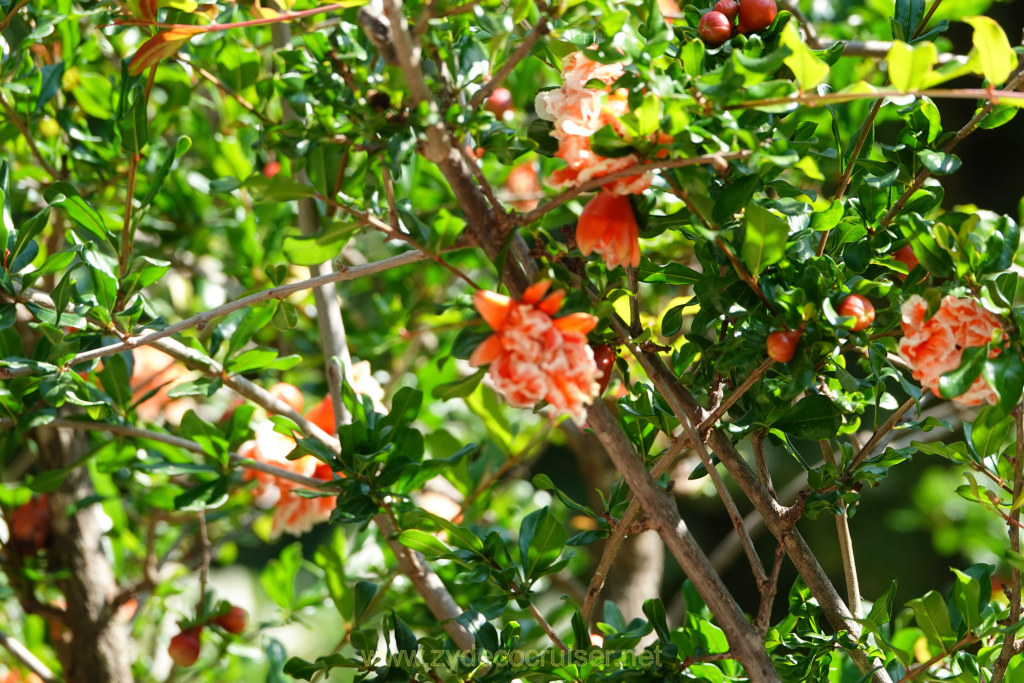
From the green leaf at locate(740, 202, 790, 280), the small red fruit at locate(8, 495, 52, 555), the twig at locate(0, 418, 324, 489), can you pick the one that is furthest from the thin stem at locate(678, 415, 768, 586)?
the small red fruit at locate(8, 495, 52, 555)

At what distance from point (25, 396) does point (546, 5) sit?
1.99 ft

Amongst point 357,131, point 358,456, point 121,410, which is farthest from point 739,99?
point 121,410

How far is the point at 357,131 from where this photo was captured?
62 cm

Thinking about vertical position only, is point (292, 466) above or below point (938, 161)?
below

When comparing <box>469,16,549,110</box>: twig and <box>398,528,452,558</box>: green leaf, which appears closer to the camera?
<box>469,16,549,110</box>: twig

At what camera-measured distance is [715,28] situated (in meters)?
0.62

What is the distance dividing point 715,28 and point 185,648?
38.9 inches

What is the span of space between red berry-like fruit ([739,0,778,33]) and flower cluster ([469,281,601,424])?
26cm

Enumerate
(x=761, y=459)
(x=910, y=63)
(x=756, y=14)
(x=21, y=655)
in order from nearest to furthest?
(x=910, y=63) → (x=756, y=14) → (x=761, y=459) → (x=21, y=655)

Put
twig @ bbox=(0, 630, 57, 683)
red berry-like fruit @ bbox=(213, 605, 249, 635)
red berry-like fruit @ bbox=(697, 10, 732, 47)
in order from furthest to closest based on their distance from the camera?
red berry-like fruit @ bbox=(213, 605, 249, 635) → twig @ bbox=(0, 630, 57, 683) → red berry-like fruit @ bbox=(697, 10, 732, 47)

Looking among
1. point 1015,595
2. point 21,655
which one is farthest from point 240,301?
point 21,655

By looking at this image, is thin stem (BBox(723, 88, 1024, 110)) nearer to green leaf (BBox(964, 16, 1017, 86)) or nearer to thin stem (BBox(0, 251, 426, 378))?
green leaf (BBox(964, 16, 1017, 86))

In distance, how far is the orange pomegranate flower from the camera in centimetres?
58

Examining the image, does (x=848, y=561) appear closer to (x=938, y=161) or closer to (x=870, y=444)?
(x=870, y=444)
